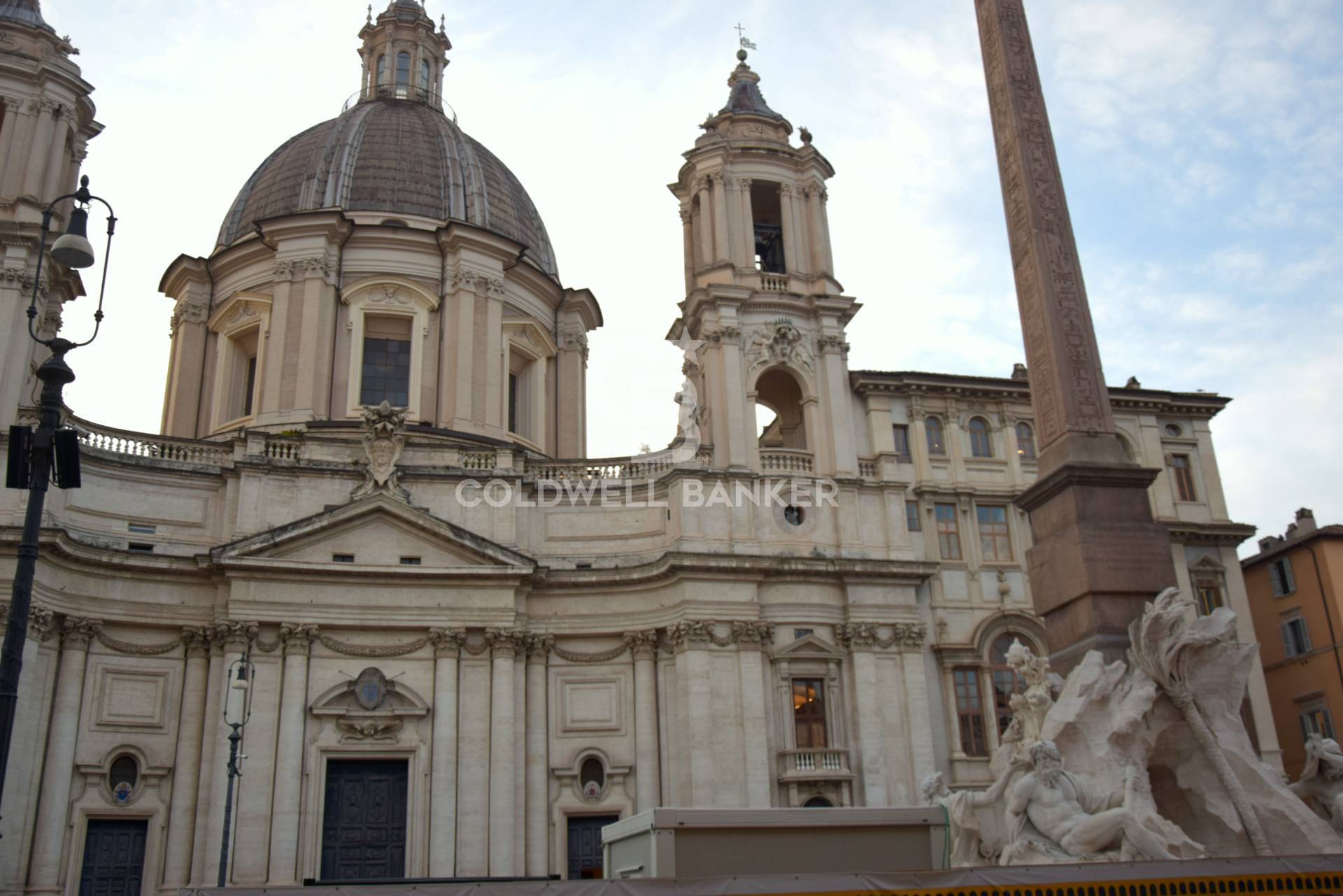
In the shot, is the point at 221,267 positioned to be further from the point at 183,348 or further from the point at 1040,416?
the point at 1040,416

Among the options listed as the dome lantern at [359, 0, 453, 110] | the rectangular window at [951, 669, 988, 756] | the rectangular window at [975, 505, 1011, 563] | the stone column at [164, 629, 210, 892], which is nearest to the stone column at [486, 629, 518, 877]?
the stone column at [164, 629, 210, 892]

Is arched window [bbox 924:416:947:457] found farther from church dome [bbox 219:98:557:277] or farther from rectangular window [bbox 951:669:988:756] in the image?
church dome [bbox 219:98:557:277]

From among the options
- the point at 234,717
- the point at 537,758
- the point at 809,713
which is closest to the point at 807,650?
the point at 809,713

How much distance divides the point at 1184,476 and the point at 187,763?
28.5 meters

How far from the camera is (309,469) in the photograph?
102 ft

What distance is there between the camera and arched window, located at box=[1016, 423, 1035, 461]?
35.0 meters

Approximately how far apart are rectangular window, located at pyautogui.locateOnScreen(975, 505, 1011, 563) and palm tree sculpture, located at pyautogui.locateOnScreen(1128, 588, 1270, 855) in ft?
63.1

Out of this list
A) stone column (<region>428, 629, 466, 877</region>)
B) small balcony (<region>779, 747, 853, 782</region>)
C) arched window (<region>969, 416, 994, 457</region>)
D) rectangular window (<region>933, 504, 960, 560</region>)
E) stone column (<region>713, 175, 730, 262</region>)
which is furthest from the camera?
stone column (<region>713, 175, 730, 262</region>)

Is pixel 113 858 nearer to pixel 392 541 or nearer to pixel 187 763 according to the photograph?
pixel 187 763

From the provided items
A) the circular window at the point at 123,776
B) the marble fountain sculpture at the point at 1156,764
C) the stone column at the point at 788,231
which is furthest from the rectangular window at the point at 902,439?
the circular window at the point at 123,776

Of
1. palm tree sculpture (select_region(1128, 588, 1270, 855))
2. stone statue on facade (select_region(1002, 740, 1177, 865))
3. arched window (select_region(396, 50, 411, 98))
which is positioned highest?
arched window (select_region(396, 50, 411, 98))

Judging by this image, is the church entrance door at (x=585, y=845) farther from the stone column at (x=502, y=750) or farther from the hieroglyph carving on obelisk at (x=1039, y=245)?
the hieroglyph carving on obelisk at (x=1039, y=245)

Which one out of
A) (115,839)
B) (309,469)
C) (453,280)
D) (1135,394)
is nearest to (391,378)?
(453,280)

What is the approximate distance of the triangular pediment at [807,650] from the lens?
31.0 m
